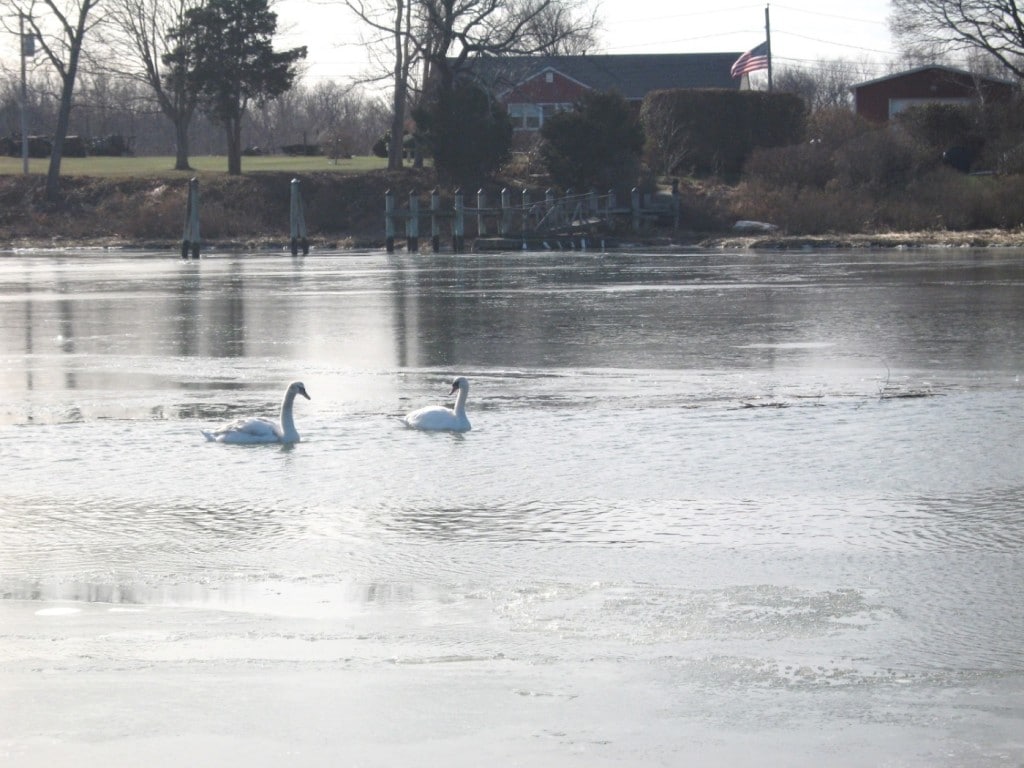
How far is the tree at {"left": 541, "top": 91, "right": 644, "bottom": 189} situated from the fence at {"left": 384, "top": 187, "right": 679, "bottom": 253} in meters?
0.79

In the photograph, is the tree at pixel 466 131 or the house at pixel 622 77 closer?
the tree at pixel 466 131

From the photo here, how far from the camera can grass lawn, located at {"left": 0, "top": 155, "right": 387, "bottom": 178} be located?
57.8 meters

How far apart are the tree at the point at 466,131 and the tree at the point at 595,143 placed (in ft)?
7.89

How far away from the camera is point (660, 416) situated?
437 inches

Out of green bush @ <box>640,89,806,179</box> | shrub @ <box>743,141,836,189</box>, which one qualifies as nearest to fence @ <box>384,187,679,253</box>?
shrub @ <box>743,141,836,189</box>

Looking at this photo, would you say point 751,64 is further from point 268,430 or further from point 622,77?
point 268,430

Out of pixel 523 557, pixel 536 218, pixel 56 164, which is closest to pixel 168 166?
pixel 56 164

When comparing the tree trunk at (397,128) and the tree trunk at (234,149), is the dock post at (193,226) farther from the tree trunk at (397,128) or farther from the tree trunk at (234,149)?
the tree trunk at (234,149)

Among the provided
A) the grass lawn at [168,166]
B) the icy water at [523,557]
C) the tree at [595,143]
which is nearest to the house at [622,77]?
the grass lawn at [168,166]

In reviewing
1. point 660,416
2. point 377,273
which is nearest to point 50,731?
point 660,416

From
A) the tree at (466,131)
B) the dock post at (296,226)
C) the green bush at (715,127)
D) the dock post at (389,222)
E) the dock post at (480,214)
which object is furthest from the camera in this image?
the green bush at (715,127)

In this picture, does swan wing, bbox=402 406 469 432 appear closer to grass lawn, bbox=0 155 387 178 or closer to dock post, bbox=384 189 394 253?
dock post, bbox=384 189 394 253

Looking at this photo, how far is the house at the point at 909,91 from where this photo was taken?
6225 cm

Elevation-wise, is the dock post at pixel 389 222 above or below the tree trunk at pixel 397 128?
below
